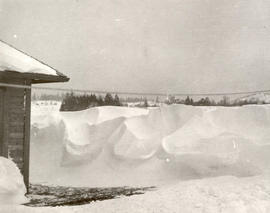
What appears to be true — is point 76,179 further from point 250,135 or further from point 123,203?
→ point 123,203

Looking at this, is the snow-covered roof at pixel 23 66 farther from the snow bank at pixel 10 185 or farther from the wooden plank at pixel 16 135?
the snow bank at pixel 10 185

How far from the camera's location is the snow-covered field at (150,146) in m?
16.2

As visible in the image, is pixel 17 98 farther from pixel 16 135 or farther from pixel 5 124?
pixel 16 135

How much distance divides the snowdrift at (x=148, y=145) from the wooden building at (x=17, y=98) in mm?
4973

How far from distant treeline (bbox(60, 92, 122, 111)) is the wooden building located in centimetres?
1700

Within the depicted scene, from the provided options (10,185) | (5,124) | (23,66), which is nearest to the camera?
(10,185)

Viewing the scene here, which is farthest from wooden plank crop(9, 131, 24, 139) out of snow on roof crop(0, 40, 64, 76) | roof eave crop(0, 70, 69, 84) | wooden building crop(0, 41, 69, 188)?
snow on roof crop(0, 40, 64, 76)

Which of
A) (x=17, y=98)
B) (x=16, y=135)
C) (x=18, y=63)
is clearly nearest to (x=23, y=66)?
(x=18, y=63)

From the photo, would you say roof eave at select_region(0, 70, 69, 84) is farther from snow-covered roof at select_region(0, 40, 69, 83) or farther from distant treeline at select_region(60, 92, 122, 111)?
distant treeline at select_region(60, 92, 122, 111)

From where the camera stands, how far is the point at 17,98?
11406 mm

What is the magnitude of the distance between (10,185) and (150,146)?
953 centimetres

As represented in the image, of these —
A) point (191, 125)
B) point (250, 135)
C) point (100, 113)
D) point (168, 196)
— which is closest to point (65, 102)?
point (100, 113)

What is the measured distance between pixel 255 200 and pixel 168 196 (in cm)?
174

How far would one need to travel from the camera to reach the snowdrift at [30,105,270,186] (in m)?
16.3
